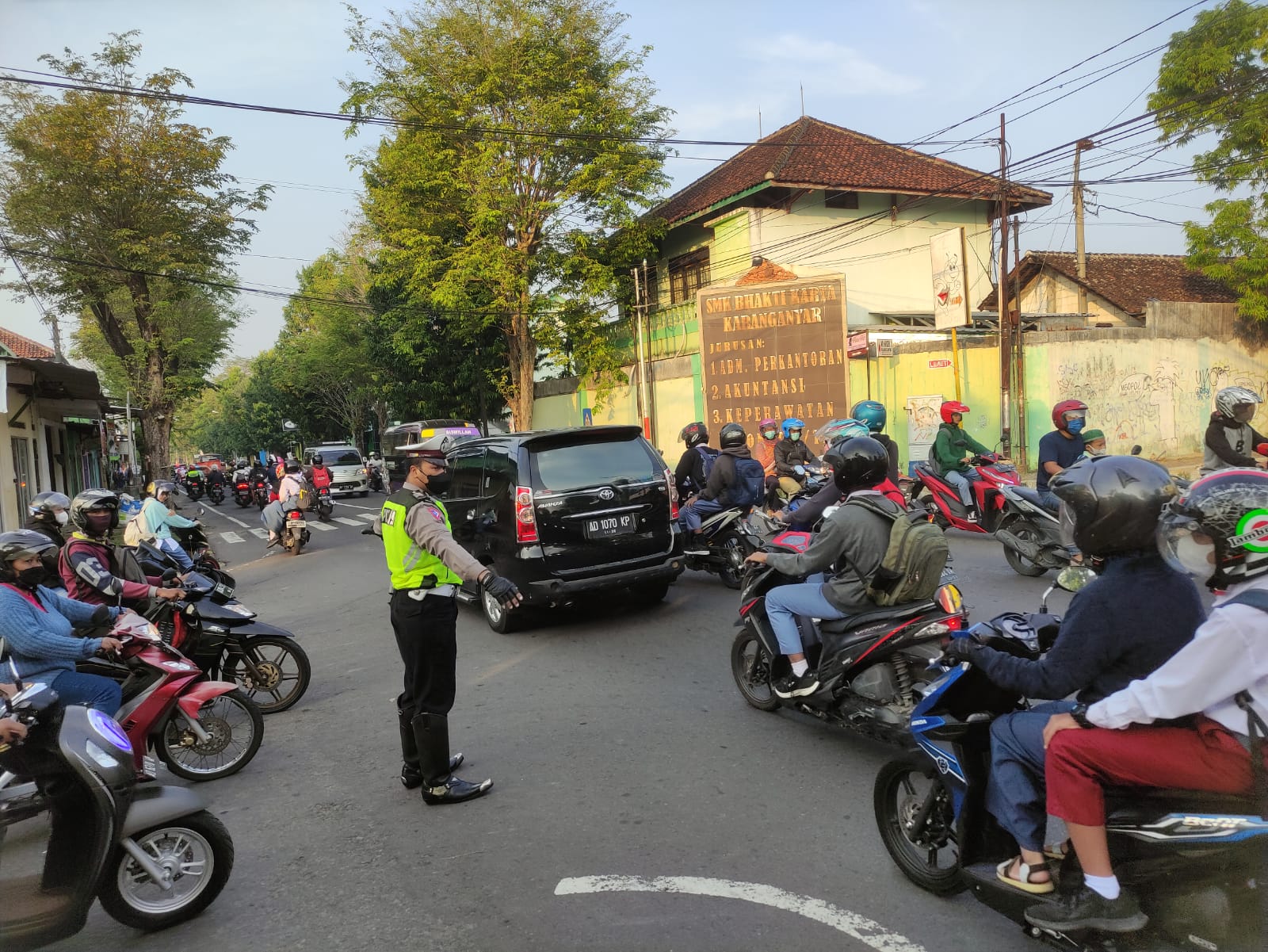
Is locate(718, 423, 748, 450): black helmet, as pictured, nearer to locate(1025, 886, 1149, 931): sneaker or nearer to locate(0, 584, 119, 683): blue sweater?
locate(0, 584, 119, 683): blue sweater

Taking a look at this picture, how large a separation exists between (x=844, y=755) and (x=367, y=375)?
42944mm

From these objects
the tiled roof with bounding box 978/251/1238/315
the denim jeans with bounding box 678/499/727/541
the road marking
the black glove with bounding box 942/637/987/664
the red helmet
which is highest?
the tiled roof with bounding box 978/251/1238/315

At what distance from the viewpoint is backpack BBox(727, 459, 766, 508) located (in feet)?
28.8

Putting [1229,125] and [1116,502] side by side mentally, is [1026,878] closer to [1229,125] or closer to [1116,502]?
[1116,502]

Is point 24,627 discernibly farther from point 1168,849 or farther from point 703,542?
point 703,542

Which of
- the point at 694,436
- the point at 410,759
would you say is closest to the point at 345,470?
the point at 694,436

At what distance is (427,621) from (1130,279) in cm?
3134

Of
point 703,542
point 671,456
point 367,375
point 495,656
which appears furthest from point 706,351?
point 367,375

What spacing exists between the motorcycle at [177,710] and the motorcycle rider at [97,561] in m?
0.62

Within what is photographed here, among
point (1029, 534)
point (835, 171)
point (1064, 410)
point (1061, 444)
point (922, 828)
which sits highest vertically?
point (835, 171)

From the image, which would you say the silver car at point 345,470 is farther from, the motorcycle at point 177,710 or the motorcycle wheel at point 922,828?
the motorcycle wheel at point 922,828

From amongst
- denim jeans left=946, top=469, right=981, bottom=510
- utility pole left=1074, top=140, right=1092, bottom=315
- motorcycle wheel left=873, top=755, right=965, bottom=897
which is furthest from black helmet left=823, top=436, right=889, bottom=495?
utility pole left=1074, top=140, right=1092, bottom=315

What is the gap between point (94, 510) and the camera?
529 cm

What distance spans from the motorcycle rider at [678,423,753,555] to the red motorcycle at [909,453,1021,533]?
188 centimetres
